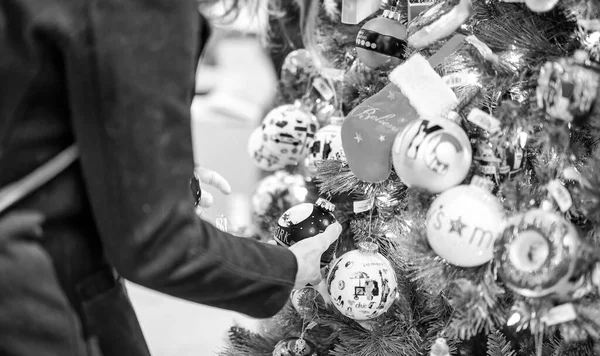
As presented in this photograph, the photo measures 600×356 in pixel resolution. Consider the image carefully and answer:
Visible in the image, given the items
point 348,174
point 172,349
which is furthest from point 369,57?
point 172,349

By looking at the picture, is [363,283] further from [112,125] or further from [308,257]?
[112,125]

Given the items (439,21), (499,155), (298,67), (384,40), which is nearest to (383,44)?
(384,40)

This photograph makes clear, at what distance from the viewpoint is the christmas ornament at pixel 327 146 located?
113 centimetres

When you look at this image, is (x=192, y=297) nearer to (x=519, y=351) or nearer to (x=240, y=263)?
(x=240, y=263)

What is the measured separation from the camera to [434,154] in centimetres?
77

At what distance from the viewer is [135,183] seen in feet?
2.01

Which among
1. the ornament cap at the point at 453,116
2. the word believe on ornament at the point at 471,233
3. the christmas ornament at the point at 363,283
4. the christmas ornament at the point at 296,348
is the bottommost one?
the christmas ornament at the point at 296,348

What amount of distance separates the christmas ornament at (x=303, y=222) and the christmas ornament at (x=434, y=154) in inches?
9.2

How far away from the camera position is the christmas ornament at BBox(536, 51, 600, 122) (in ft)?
2.30

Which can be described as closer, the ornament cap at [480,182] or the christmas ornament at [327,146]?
the ornament cap at [480,182]

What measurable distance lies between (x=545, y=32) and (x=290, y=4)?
602mm

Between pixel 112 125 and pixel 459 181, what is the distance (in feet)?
1.36

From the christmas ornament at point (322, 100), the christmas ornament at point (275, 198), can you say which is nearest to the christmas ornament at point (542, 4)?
the christmas ornament at point (322, 100)

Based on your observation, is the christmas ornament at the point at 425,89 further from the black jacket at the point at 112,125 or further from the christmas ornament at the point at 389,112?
the black jacket at the point at 112,125
